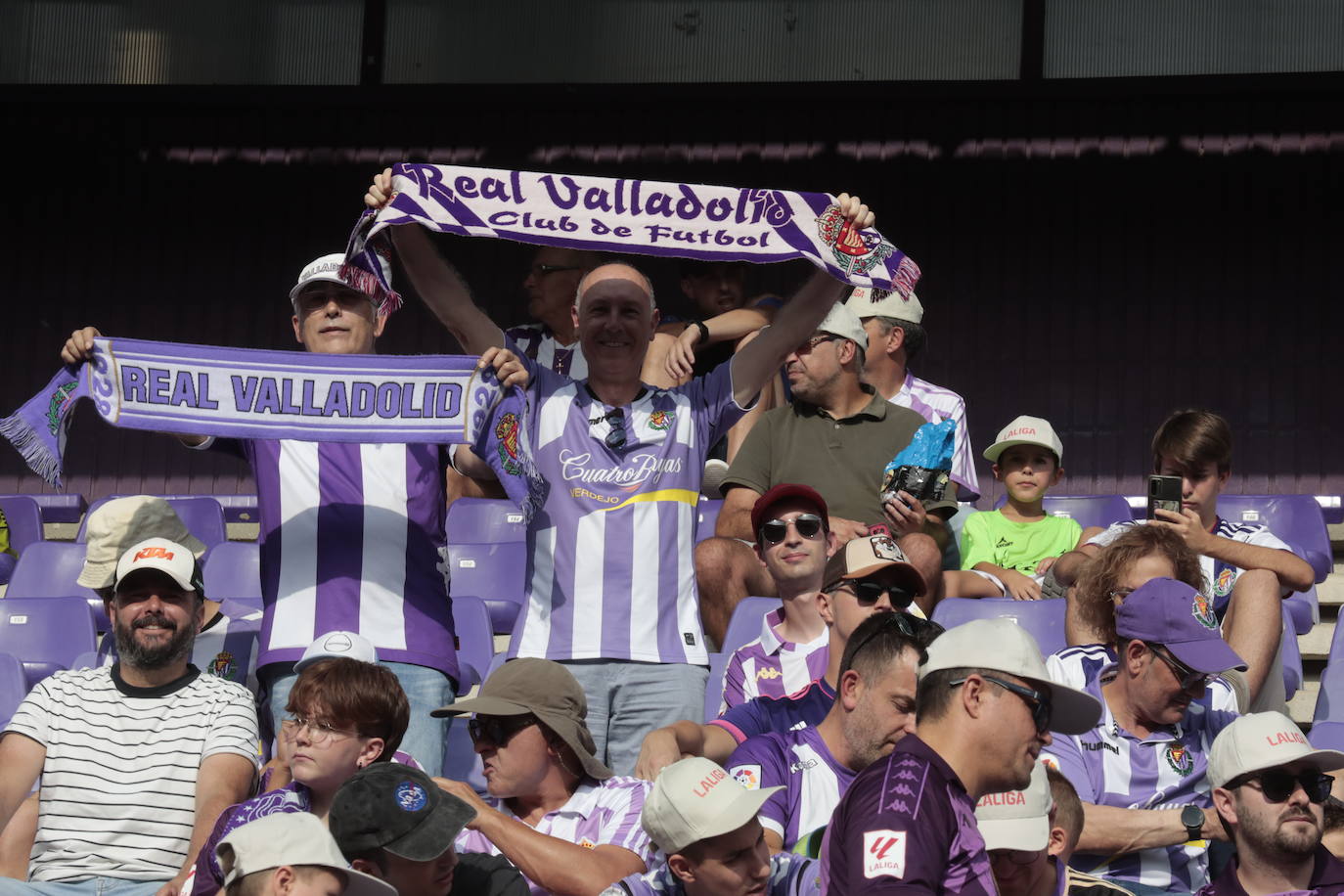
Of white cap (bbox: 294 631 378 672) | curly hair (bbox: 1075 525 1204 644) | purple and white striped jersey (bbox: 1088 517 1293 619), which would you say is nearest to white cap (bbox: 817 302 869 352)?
purple and white striped jersey (bbox: 1088 517 1293 619)

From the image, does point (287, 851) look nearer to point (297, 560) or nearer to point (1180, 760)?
point (297, 560)

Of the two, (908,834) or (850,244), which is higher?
(850,244)

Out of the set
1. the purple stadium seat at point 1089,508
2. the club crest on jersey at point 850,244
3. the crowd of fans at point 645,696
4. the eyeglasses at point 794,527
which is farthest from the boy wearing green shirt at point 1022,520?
the club crest on jersey at point 850,244

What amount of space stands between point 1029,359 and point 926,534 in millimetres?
4032

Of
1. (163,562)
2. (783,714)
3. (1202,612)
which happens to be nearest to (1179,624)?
(1202,612)

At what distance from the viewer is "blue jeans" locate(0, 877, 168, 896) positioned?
471 cm

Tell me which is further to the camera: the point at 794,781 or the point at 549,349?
the point at 549,349

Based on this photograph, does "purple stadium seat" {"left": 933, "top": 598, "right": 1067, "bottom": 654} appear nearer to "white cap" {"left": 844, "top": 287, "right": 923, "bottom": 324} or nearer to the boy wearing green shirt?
the boy wearing green shirt

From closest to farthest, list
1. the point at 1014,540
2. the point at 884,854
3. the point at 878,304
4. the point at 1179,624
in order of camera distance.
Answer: the point at 884,854, the point at 1179,624, the point at 1014,540, the point at 878,304

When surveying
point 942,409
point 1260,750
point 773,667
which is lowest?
point 1260,750

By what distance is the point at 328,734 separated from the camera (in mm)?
4352

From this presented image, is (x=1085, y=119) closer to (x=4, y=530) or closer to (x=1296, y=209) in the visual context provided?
(x=1296, y=209)

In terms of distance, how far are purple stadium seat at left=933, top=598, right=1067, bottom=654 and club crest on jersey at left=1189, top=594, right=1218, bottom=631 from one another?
977mm

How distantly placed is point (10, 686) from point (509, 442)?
2.05 metres
